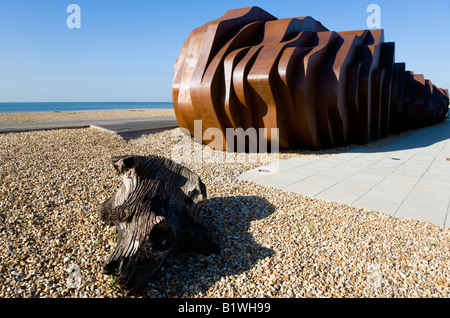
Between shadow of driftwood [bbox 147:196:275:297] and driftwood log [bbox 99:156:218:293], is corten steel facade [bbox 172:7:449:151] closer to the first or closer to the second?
shadow of driftwood [bbox 147:196:275:297]

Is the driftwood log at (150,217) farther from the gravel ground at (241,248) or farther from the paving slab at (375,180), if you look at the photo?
the paving slab at (375,180)

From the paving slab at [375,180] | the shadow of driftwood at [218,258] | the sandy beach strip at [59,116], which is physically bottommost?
the shadow of driftwood at [218,258]

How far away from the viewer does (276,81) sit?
27.5 ft

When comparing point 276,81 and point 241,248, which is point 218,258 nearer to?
point 241,248

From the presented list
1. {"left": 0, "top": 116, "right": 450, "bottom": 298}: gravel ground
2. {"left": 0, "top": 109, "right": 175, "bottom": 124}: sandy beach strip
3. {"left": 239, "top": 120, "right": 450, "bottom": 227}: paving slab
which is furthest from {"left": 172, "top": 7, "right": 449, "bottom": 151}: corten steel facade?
{"left": 0, "top": 109, "right": 175, "bottom": 124}: sandy beach strip

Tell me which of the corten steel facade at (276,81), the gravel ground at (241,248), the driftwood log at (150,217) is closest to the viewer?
the driftwood log at (150,217)

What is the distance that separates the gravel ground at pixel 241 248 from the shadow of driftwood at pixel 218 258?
12mm

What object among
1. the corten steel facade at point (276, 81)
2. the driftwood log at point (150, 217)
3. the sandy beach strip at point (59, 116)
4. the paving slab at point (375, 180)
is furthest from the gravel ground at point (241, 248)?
the sandy beach strip at point (59, 116)

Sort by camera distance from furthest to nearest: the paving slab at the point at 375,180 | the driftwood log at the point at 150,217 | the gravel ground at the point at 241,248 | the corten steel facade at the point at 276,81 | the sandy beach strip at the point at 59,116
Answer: the sandy beach strip at the point at 59,116 < the corten steel facade at the point at 276,81 < the paving slab at the point at 375,180 < the gravel ground at the point at 241,248 < the driftwood log at the point at 150,217

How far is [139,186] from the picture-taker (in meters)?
3.54

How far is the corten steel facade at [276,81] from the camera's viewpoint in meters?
8.45

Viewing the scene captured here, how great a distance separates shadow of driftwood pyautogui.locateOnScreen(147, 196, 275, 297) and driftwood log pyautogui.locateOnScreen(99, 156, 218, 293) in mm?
151

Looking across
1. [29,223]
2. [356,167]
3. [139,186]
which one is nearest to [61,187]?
[29,223]

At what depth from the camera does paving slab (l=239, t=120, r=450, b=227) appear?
5.09m
